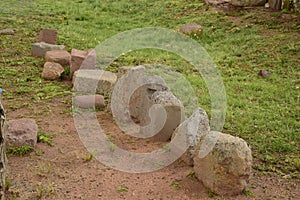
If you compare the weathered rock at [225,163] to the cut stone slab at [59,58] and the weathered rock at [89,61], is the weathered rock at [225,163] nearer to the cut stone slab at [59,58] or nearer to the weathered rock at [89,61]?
the weathered rock at [89,61]

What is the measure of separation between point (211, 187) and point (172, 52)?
15.1 feet

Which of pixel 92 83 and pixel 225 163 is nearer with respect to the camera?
pixel 225 163

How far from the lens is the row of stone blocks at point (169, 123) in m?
3.74

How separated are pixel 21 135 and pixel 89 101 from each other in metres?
1.43

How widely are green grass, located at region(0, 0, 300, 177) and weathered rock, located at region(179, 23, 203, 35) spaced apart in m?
0.15

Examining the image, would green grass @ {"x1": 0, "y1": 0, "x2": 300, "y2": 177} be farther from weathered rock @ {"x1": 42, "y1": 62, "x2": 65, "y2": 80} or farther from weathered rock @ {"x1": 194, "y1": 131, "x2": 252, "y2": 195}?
weathered rock @ {"x1": 194, "y1": 131, "x2": 252, "y2": 195}

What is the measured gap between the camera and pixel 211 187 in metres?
3.85

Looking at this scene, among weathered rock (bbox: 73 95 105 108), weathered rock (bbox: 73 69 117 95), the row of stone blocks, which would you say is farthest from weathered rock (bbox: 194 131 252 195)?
weathered rock (bbox: 73 69 117 95)

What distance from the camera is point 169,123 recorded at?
4.84m

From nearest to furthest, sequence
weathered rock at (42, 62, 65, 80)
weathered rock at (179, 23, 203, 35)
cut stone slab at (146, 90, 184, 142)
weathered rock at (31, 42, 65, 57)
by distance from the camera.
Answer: cut stone slab at (146, 90, 184, 142), weathered rock at (42, 62, 65, 80), weathered rock at (31, 42, 65, 57), weathered rock at (179, 23, 203, 35)

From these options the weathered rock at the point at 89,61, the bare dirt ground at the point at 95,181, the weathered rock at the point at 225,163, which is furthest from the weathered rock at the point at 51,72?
the weathered rock at the point at 225,163

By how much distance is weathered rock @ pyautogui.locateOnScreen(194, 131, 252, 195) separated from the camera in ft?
12.2

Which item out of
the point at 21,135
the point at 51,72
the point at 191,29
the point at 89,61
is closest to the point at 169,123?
the point at 21,135

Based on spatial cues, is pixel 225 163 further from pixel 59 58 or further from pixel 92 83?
pixel 59 58
